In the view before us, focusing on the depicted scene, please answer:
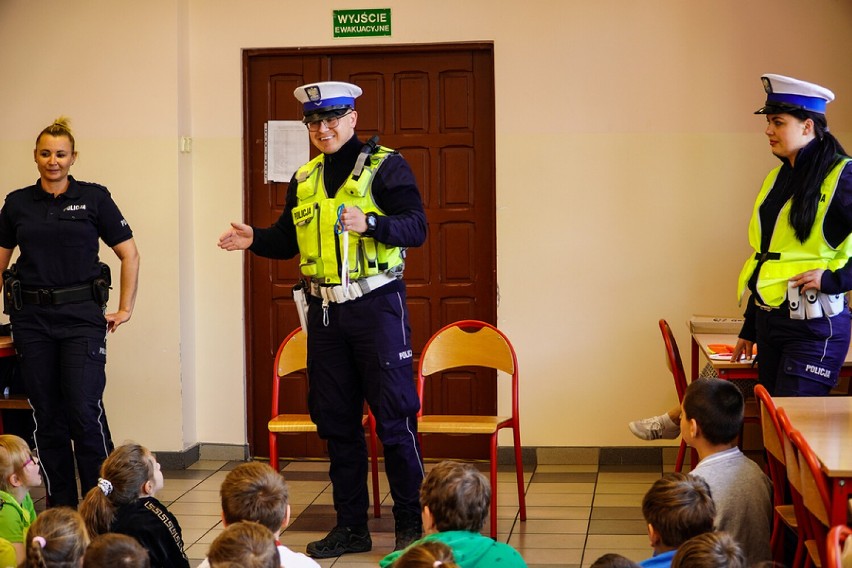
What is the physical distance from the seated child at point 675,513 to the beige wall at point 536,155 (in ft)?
10.6

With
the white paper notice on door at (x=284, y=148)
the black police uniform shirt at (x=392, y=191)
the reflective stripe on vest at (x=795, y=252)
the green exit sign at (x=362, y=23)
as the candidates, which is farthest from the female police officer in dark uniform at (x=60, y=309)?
the reflective stripe on vest at (x=795, y=252)

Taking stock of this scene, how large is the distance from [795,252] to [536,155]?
229cm

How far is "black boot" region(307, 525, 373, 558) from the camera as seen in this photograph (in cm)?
451

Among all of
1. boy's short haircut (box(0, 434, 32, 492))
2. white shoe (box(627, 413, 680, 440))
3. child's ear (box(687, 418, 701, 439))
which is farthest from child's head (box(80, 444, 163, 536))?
white shoe (box(627, 413, 680, 440))

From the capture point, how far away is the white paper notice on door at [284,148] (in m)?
6.26

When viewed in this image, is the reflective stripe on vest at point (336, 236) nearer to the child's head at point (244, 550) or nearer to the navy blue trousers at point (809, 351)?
the navy blue trousers at point (809, 351)

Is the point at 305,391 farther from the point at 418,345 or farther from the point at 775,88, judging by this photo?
the point at 775,88

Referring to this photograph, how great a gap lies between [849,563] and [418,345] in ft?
13.2

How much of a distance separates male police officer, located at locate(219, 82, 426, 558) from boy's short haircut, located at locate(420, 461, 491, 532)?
Answer: 1.49 metres

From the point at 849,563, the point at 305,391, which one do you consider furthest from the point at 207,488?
the point at 849,563

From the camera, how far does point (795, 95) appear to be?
3936mm

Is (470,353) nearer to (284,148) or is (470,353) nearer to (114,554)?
(284,148)

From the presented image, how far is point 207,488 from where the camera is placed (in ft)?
18.9

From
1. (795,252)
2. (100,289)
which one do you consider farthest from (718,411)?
(100,289)
